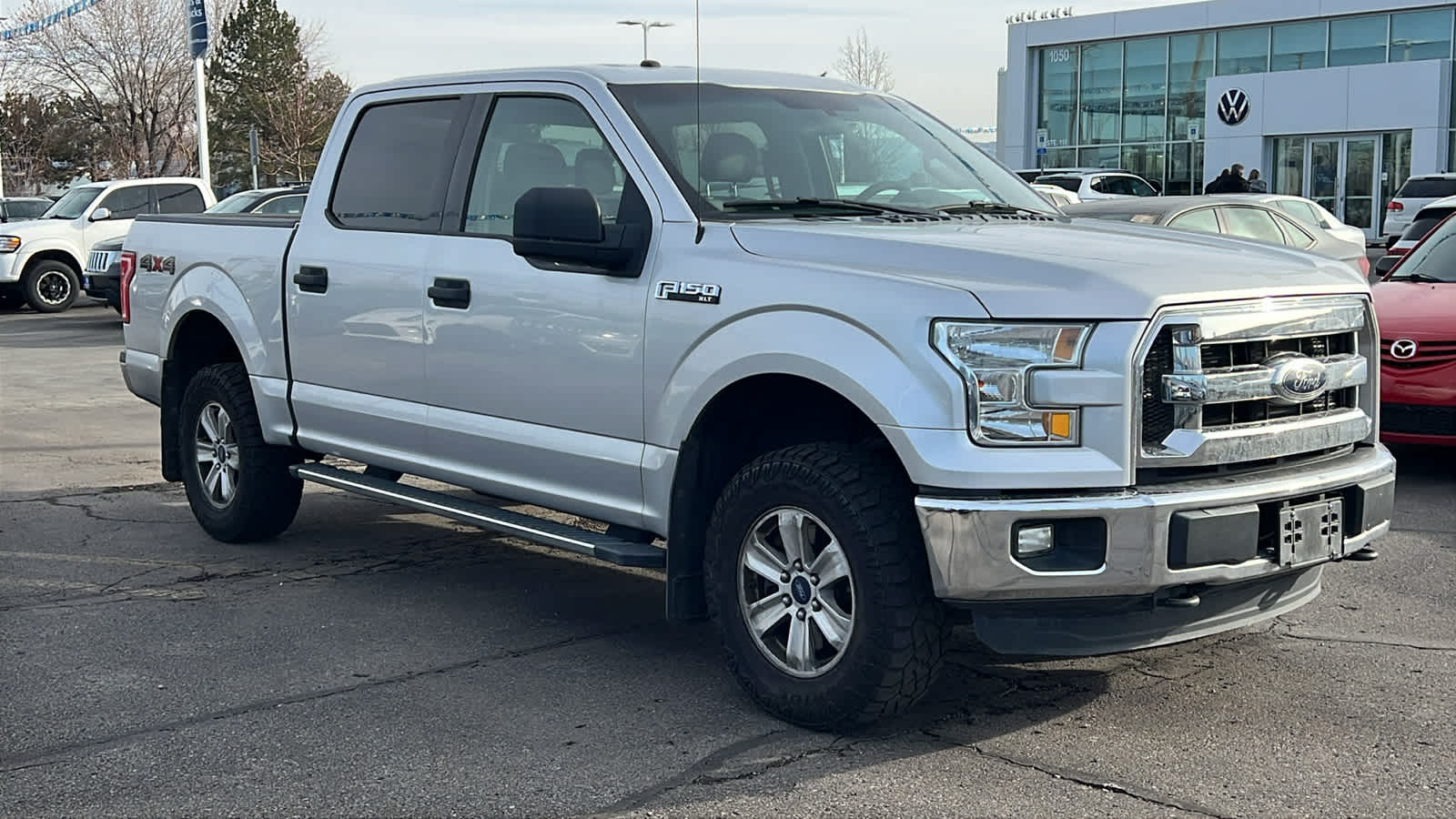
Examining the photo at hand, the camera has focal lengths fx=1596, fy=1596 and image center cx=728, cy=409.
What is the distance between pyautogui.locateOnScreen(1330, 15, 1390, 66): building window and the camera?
41219 mm

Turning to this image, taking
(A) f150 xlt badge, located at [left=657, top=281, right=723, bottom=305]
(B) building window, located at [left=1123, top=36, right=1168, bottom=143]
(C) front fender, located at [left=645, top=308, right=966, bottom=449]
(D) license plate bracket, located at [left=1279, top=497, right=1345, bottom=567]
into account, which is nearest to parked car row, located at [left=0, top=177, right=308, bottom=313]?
(A) f150 xlt badge, located at [left=657, top=281, right=723, bottom=305]

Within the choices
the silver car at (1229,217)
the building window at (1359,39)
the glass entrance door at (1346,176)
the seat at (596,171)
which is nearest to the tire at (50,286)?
the silver car at (1229,217)

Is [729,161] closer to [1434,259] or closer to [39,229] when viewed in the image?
[1434,259]

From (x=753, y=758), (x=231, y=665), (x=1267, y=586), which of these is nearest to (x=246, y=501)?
(x=231, y=665)

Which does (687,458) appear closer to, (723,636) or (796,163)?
(723,636)

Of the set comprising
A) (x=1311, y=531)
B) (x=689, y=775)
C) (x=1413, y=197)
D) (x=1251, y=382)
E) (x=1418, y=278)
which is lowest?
(x=689, y=775)

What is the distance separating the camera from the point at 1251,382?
14.4ft

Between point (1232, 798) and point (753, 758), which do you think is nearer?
point (1232, 798)

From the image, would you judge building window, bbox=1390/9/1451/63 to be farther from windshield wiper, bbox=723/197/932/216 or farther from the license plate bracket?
the license plate bracket

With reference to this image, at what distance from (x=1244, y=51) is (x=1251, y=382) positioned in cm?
4270

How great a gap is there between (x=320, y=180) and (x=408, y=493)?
58.9 inches

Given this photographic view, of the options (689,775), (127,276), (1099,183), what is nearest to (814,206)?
(689,775)

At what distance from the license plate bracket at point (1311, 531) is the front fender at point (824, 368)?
1014 millimetres

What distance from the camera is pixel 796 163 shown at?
18.1 ft
